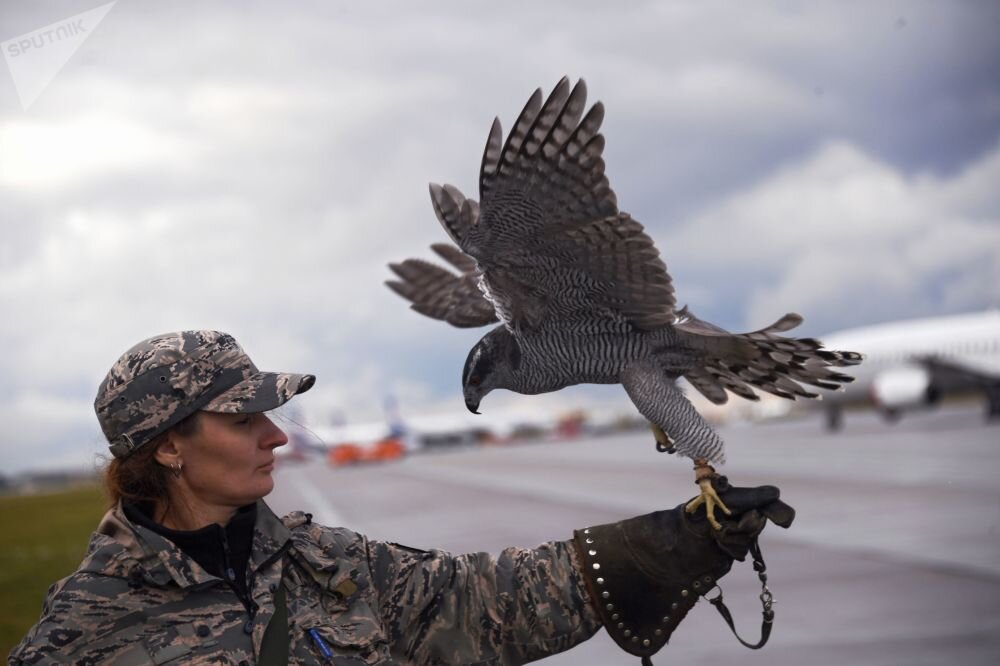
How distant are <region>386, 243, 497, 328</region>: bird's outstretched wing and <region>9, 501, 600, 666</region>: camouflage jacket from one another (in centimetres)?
132

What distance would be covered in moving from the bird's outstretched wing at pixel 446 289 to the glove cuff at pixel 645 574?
4.25 feet

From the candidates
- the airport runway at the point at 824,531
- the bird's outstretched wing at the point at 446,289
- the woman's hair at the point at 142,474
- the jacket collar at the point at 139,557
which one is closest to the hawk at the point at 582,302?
the bird's outstretched wing at the point at 446,289

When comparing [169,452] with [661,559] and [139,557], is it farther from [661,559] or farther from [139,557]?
[661,559]

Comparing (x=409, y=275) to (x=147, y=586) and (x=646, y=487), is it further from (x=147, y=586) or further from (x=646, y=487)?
(x=646, y=487)

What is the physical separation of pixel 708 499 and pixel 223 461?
3.92 ft

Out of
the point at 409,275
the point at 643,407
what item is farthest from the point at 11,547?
the point at 643,407

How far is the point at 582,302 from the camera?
10.9ft

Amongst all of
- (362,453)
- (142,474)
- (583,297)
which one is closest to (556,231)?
(583,297)

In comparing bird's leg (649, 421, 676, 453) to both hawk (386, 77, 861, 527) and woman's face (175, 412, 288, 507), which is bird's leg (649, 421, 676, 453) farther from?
woman's face (175, 412, 288, 507)

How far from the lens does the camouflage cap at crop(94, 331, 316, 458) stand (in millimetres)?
2305

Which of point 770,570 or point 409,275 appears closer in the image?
point 409,275

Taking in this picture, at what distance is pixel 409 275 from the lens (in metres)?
4.24

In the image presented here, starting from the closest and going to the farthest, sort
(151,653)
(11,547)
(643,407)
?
1. (151,653)
2. (643,407)
3. (11,547)

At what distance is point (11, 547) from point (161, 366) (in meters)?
17.6
